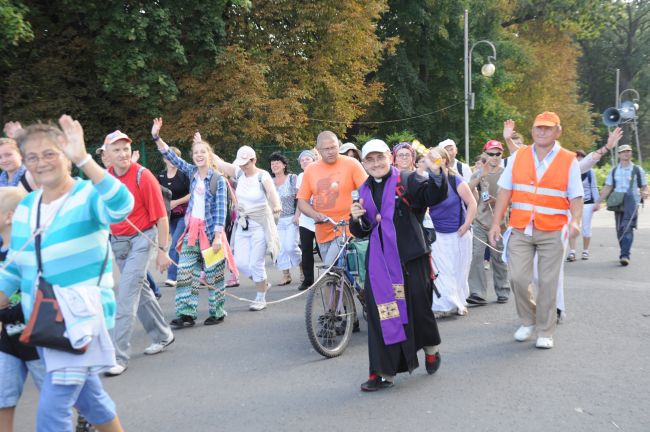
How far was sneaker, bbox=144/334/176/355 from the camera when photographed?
256 inches

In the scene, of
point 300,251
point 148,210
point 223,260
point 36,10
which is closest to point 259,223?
point 223,260

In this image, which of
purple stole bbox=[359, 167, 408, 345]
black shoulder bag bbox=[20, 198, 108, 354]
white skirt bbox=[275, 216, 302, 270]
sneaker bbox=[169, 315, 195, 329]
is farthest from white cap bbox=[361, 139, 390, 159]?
white skirt bbox=[275, 216, 302, 270]

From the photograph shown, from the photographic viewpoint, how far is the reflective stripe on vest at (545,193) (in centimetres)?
621

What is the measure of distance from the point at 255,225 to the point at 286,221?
6.07ft

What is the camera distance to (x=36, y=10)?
2100 centimetres

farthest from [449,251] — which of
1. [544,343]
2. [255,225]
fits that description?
[255,225]

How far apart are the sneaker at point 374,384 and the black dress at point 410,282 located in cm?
6

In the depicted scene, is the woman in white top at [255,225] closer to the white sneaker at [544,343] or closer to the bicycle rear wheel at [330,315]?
the bicycle rear wheel at [330,315]

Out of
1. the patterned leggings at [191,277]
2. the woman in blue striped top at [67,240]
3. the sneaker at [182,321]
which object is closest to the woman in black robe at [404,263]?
the woman in blue striped top at [67,240]

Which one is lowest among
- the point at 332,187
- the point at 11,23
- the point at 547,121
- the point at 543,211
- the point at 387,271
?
the point at 387,271

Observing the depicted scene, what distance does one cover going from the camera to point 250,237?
28.1 ft

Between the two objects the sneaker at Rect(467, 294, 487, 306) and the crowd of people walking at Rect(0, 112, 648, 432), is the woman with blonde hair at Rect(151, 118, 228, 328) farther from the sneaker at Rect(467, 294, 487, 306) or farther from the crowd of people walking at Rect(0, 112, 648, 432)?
the sneaker at Rect(467, 294, 487, 306)

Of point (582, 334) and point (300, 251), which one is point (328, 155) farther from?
point (300, 251)

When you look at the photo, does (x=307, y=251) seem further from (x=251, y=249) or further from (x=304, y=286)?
(x=251, y=249)
